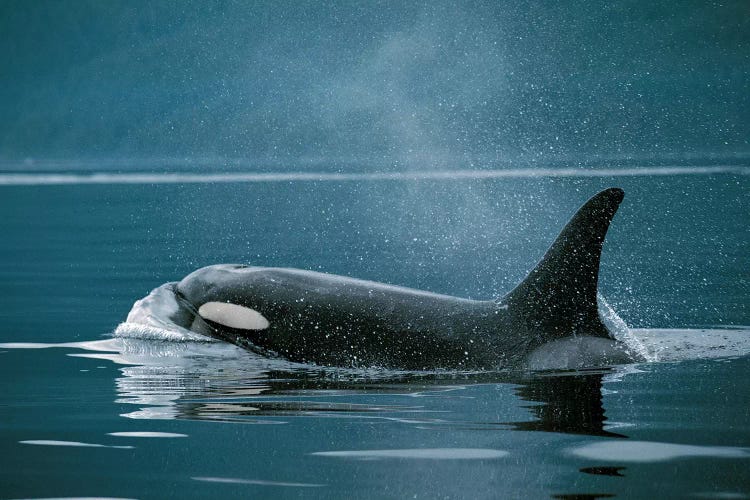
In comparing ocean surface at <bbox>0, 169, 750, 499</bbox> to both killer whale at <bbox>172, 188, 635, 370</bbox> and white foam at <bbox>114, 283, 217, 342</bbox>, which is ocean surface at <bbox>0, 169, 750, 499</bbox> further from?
killer whale at <bbox>172, 188, 635, 370</bbox>

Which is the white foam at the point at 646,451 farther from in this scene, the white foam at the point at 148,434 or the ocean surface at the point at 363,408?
the white foam at the point at 148,434

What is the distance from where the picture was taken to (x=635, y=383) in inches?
385

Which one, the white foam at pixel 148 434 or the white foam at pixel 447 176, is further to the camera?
the white foam at pixel 447 176

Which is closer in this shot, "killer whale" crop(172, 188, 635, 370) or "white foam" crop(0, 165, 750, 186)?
"killer whale" crop(172, 188, 635, 370)

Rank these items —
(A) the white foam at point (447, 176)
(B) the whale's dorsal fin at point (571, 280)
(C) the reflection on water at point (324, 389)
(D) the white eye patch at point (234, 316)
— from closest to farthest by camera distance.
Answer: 1. (C) the reflection on water at point (324, 389)
2. (B) the whale's dorsal fin at point (571, 280)
3. (D) the white eye patch at point (234, 316)
4. (A) the white foam at point (447, 176)

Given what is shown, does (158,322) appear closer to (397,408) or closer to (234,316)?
(234,316)

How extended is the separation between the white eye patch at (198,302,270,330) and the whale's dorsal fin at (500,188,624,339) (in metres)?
2.05

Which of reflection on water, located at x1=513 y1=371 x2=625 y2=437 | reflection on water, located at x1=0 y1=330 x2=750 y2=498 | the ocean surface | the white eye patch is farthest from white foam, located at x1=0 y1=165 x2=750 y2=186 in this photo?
reflection on water, located at x1=513 y1=371 x2=625 y2=437

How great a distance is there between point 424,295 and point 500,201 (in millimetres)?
36277

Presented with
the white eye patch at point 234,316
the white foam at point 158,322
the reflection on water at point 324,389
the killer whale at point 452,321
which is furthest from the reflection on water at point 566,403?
the white foam at point 158,322

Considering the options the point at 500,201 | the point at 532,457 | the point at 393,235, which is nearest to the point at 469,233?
the point at 393,235

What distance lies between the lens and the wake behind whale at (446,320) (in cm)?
1013

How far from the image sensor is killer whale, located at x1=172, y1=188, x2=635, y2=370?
10.1m

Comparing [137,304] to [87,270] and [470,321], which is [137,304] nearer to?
[470,321]
